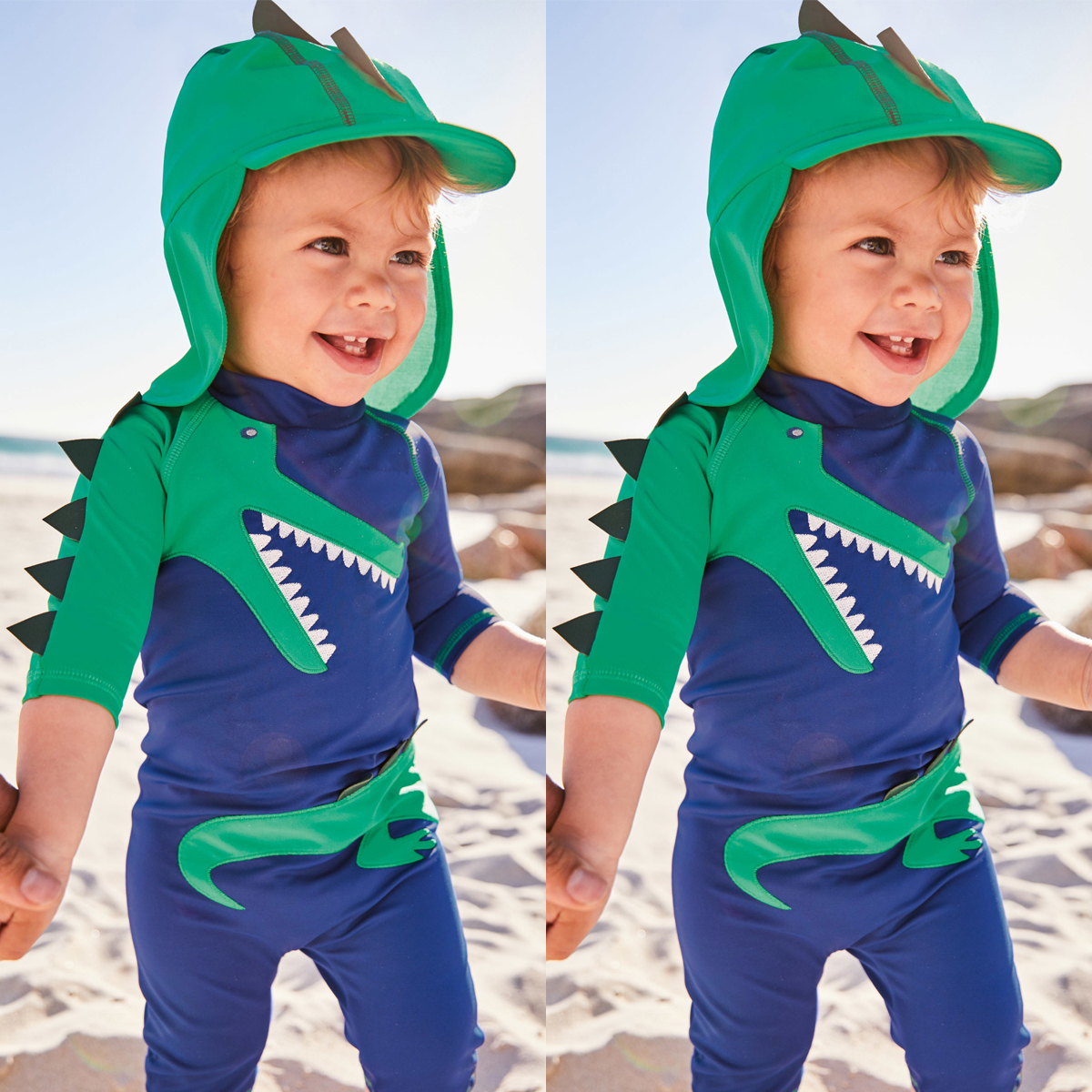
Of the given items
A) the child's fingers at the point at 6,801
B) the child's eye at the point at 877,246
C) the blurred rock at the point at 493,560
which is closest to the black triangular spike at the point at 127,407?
the child's fingers at the point at 6,801

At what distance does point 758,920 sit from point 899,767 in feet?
0.86

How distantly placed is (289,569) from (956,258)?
902mm

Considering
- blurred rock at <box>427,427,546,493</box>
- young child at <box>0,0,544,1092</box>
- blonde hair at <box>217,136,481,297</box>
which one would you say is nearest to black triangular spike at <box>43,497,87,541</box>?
young child at <box>0,0,544,1092</box>

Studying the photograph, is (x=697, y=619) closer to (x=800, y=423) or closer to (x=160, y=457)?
(x=800, y=423)

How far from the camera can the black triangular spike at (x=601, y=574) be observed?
1114mm

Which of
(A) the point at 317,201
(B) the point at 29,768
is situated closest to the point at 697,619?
(A) the point at 317,201

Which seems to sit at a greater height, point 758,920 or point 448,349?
point 448,349

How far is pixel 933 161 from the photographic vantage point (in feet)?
3.65

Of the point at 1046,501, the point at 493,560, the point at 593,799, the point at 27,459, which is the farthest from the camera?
the point at 27,459

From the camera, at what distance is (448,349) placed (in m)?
1.41

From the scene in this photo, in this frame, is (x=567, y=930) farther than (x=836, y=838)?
No

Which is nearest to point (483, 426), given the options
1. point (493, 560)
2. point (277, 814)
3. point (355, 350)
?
point (493, 560)

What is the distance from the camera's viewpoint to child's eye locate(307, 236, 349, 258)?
113 centimetres

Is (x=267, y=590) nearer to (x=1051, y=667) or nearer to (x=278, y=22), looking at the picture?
(x=278, y=22)
